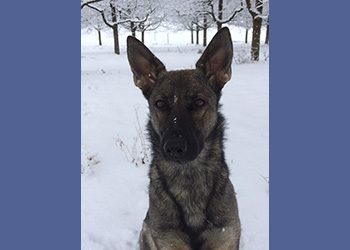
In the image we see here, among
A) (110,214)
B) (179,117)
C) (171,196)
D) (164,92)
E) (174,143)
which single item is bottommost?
(110,214)

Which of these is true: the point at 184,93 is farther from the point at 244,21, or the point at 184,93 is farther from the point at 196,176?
the point at 244,21

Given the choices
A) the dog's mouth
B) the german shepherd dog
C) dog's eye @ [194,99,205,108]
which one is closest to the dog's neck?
the german shepherd dog

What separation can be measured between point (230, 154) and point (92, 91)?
24.0 ft

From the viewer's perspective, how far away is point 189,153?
2.27 meters

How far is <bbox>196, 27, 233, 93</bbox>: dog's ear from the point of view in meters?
2.61

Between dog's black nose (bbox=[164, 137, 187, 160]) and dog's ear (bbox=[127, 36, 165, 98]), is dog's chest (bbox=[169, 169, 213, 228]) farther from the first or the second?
dog's ear (bbox=[127, 36, 165, 98])

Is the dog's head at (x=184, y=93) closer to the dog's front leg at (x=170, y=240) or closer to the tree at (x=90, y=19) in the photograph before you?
the dog's front leg at (x=170, y=240)

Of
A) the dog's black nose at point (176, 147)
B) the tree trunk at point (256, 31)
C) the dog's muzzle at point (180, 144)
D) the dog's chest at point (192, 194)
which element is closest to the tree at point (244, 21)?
the tree trunk at point (256, 31)

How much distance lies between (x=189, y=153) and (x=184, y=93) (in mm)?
663

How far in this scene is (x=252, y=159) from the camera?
523 cm

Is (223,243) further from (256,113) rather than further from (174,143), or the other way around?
(256,113)

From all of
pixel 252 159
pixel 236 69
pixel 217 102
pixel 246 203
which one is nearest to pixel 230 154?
pixel 252 159

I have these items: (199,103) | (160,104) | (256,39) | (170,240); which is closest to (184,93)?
(199,103)

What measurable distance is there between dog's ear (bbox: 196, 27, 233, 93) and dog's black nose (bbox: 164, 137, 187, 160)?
95 centimetres
